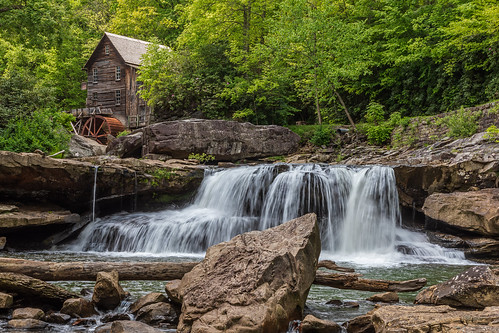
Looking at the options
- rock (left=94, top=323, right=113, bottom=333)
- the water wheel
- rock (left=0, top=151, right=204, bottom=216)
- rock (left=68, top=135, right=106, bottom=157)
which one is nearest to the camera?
rock (left=94, top=323, right=113, bottom=333)

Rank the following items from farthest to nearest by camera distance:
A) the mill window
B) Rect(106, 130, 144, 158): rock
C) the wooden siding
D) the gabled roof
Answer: the mill window < the gabled roof < the wooden siding < Rect(106, 130, 144, 158): rock

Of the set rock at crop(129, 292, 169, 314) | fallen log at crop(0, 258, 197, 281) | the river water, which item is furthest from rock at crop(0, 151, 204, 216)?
rock at crop(129, 292, 169, 314)

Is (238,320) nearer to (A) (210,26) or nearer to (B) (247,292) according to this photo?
(B) (247,292)

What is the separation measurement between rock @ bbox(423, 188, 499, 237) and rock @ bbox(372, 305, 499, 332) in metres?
7.42

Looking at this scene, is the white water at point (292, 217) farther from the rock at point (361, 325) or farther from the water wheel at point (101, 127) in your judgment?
the water wheel at point (101, 127)

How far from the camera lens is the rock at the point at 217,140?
59.3 feet

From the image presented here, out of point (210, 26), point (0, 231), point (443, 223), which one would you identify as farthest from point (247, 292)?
point (210, 26)

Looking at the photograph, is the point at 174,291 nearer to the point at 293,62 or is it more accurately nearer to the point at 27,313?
the point at 27,313

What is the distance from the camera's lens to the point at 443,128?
1634 cm

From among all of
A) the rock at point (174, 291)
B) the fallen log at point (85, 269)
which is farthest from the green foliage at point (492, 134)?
the rock at point (174, 291)

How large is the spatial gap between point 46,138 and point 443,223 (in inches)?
546

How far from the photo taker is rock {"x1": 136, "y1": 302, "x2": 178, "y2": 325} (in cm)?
465

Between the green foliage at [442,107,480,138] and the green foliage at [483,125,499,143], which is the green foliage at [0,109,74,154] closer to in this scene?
the green foliage at [442,107,480,138]

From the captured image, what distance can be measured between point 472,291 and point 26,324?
14.8 ft
